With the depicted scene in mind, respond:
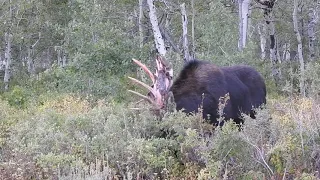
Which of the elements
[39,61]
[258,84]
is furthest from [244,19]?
[39,61]

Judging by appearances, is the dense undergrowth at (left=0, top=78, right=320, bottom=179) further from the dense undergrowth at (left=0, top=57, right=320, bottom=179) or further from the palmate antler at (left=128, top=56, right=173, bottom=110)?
the palmate antler at (left=128, top=56, right=173, bottom=110)

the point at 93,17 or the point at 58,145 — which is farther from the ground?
the point at 93,17

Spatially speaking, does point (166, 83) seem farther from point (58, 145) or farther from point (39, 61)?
point (39, 61)

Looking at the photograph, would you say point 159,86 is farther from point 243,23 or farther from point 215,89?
point 243,23

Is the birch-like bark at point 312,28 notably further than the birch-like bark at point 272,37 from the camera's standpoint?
Yes

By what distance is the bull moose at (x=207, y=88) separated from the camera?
891 cm

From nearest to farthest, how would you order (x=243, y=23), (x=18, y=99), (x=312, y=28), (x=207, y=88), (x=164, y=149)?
(x=164, y=149)
(x=207, y=88)
(x=18, y=99)
(x=243, y=23)
(x=312, y=28)

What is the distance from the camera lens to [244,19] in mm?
22109

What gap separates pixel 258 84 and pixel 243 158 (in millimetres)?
4369

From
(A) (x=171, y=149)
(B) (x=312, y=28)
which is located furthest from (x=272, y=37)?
(A) (x=171, y=149)

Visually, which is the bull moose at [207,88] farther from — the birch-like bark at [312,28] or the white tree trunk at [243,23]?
the birch-like bark at [312,28]

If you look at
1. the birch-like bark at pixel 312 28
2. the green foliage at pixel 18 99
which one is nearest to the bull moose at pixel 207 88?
the green foliage at pixel 18 99

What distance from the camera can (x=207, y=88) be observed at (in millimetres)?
9578

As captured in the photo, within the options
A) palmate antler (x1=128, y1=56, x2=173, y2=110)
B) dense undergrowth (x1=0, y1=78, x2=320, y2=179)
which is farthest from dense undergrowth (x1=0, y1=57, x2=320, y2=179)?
palmate antler (x1=128, y1=56, x2=173, y2=110)
